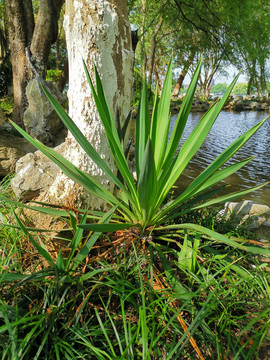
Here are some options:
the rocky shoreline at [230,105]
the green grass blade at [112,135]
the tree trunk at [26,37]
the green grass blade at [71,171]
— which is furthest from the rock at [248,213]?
the rocky shoreline at [230,105]

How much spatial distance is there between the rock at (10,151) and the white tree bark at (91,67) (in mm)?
2167

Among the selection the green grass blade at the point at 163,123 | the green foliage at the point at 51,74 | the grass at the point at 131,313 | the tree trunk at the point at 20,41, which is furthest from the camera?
the green foliage at the point at 51,74

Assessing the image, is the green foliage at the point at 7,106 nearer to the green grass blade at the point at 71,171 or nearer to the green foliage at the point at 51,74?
the green foliage at the point at 51,74

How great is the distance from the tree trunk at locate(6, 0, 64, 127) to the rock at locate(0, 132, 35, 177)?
1.19 metres

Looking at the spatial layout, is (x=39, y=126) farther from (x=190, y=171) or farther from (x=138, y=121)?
(x=138, y=121)

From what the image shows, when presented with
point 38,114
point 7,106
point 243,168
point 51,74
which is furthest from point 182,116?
point 51,74

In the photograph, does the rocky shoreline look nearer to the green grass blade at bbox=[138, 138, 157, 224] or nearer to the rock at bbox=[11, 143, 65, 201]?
the rock at bbox=[11, 143, 65, 201]

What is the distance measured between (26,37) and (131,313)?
5503mm

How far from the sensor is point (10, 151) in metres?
3.78

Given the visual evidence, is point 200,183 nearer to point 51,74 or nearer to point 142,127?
point 142,127

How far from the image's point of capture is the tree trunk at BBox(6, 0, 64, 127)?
189 inches

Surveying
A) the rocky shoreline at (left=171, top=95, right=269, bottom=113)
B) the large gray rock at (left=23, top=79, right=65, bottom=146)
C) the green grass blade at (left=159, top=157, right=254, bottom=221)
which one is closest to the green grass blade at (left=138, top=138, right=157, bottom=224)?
the green grass blade at (left=159, top=157, right=254, bottom=221)

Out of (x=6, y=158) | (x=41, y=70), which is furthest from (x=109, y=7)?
(x=41, y=70)

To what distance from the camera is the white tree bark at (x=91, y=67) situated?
1705 mm
